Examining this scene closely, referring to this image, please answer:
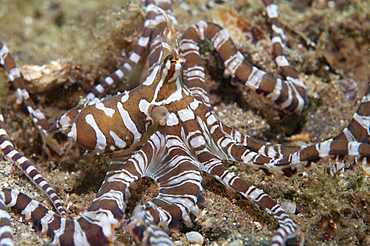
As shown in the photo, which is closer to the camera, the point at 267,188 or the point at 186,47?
the point at 267,188

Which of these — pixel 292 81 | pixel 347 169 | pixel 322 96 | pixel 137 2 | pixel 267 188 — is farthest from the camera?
pixel 322 96

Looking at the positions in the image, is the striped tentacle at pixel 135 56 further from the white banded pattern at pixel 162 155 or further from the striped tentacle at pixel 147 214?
the striped tentacle at pixel 147 214

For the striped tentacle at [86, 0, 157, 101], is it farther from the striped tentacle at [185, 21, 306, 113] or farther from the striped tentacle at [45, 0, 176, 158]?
the striped tentacle at [185, 21, 306, 113]

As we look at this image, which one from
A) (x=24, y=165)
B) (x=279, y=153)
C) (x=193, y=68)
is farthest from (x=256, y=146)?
(x=24, y=165)

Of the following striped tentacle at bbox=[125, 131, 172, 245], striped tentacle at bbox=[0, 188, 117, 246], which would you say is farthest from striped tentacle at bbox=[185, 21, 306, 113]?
striped tentacle at bbox=[0, 188, 117, 246]

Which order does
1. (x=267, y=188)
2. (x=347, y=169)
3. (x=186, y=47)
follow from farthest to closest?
(x=186, y=47) → (x=267, y=188) → (x=347, y=169)

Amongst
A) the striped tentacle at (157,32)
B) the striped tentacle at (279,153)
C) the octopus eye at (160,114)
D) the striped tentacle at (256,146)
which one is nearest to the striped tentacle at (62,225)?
the octopus eye at (160,114)

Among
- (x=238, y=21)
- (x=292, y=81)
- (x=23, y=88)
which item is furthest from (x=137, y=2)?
(x=292, y=81)

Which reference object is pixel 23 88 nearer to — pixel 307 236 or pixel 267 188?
pixel 267 188
